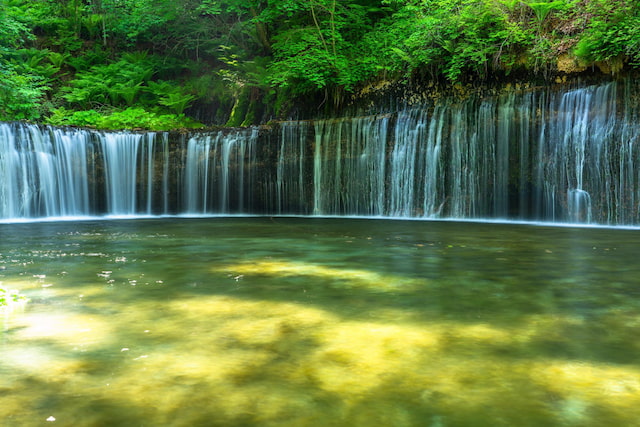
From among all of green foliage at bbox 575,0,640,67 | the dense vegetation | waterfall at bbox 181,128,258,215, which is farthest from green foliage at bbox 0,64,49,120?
green foliage at bbox 575,0,640,67

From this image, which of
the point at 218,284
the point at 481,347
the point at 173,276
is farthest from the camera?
the point at 173,276

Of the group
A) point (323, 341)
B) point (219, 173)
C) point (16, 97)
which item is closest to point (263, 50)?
point (219, 173)

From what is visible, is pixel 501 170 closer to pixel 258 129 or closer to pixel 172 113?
pixel 258 129

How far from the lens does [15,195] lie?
51.8 feet

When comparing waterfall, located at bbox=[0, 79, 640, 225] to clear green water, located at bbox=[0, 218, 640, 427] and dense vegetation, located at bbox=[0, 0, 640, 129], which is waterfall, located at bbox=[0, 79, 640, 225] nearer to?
dense vegetation, located at bbox=[0, 0, 640, 129]

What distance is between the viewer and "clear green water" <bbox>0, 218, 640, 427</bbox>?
2.32 metres

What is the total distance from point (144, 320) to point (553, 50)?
12.8 m

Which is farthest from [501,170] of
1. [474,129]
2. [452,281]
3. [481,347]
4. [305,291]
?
[481,347]

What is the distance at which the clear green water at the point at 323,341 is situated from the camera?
7.61 feet

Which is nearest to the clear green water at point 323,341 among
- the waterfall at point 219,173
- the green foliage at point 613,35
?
the green foliage at point 613,35

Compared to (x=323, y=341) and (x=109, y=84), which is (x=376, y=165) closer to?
(x=109, y=84)

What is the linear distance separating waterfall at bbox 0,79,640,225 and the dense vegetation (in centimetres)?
120

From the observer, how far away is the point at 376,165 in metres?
15.9

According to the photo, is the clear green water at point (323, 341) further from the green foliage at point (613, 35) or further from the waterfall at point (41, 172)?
the waterfall at point (41, 172)
